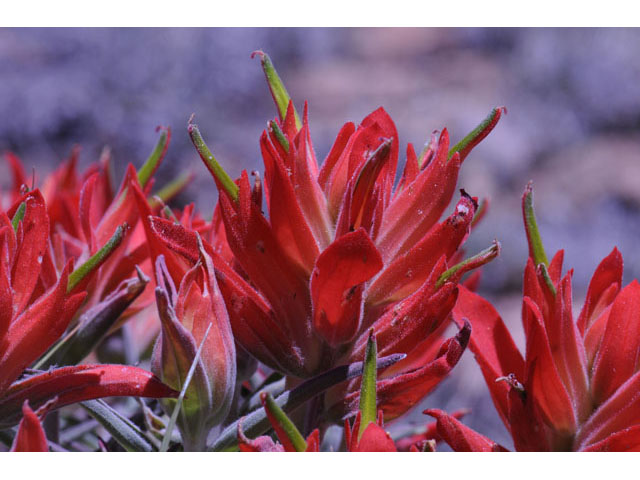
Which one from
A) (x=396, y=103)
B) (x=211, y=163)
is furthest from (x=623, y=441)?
(x=396, y=103)

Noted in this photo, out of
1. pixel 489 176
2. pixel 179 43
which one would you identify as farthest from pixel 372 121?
pixel 179 43

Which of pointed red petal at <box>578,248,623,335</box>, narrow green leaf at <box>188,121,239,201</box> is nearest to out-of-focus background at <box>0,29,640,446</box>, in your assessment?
pointed red petal at <box>578,248,623,335</box>

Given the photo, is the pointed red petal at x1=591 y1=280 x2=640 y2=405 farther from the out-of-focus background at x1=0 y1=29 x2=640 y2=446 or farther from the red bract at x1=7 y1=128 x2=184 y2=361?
the out-of-focus background at x1=0 y1=29 x2=640 y2=446

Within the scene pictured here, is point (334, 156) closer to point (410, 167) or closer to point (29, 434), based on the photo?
point (410, 167)

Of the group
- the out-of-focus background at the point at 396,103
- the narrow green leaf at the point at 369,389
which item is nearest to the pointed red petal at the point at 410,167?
the narrow green leaf at the point at 369,389

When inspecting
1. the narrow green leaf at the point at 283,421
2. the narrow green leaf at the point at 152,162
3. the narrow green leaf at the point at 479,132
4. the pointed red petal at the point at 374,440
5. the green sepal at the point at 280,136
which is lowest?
the pointed red petal at the point at 374,440

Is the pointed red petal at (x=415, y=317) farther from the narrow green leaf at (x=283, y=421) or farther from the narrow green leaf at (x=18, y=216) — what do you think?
the narrow green leaf at (x=18, y=216)

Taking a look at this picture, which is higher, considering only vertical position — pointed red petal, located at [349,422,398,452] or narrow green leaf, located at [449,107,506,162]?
narrow green leaf, located at [449,107,506,162]

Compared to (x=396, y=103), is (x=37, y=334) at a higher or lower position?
lower
